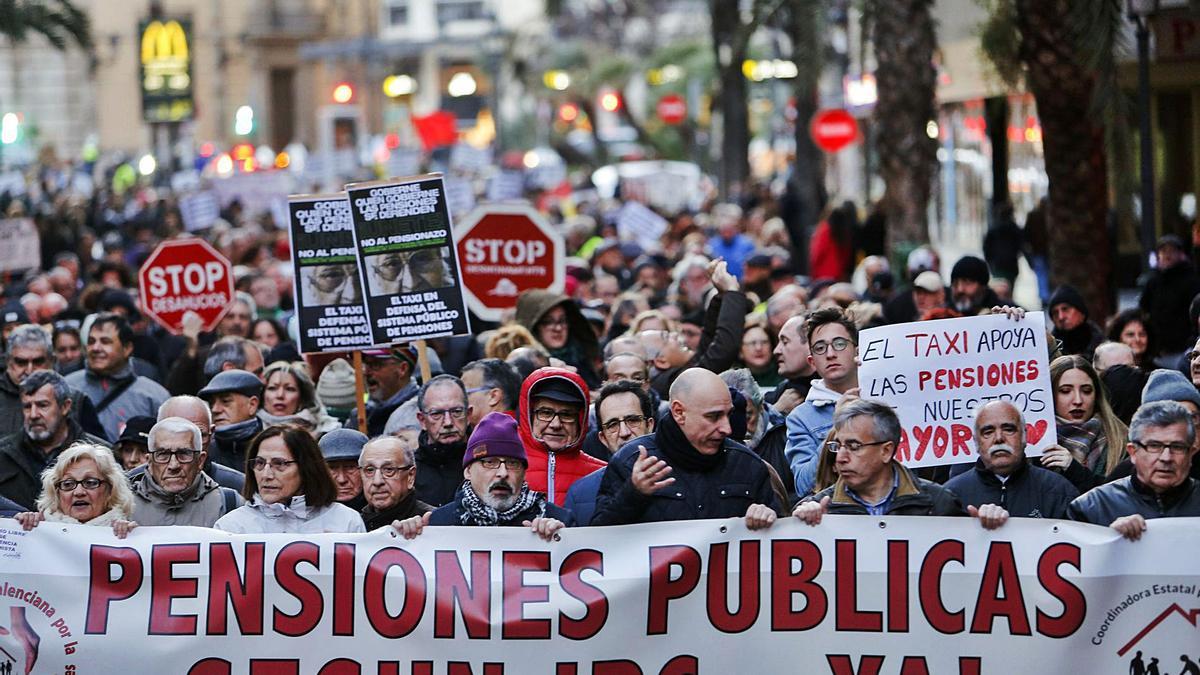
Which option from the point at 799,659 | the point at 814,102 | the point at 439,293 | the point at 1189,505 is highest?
the point at 814,102

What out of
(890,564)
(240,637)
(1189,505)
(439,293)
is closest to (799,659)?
(890,564)

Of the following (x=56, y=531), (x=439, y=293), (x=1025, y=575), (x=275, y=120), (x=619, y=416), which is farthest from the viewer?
(x=275, y=120)

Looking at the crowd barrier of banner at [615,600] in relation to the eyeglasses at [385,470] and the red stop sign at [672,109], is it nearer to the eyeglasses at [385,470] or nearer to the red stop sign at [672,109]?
the eyeglasses at [385,470]

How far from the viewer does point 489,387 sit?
938 cm

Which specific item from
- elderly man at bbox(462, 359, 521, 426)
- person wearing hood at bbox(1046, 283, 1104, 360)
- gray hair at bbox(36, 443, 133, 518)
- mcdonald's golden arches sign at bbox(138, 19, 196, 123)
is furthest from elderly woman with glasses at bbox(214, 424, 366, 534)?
mcdonald's golden arches sign at bbox(138, 19, 196, 123)

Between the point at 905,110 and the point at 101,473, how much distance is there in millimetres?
12031

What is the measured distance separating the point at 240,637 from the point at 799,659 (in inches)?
71.8

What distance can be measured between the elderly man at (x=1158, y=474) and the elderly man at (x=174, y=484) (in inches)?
123

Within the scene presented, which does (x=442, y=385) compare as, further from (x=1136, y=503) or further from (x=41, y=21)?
(x=41, y=21)

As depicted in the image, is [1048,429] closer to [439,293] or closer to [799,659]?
[799,659]

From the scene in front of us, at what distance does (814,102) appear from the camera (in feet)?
104

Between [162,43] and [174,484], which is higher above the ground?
[162,43]

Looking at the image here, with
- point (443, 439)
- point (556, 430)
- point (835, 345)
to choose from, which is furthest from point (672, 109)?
point (556, 430)

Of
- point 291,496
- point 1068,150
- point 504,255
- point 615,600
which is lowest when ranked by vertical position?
point 615,600
